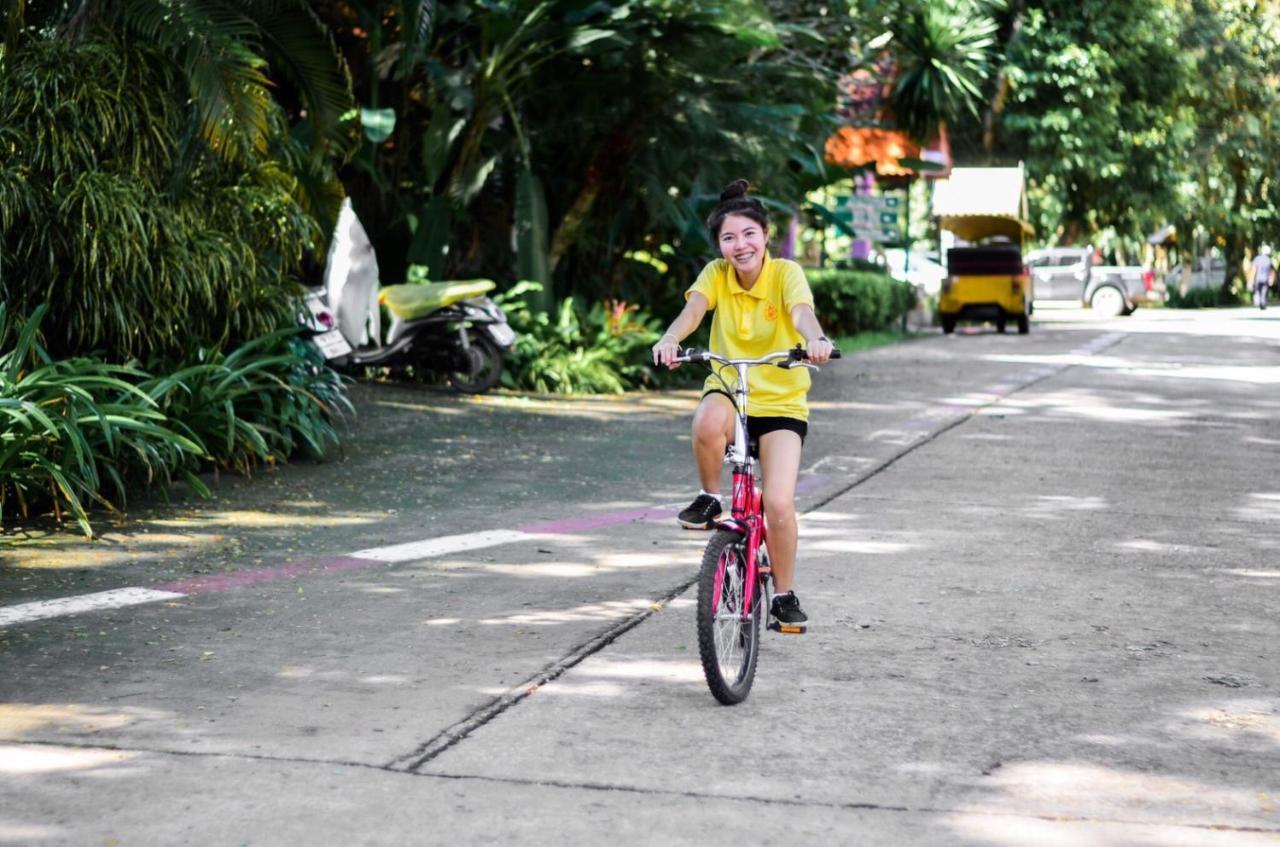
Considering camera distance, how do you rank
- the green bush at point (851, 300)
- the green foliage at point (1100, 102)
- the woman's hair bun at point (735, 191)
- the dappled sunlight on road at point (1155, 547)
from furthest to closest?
the green foliage at point (1100, 102) → the green bush at point (851, 300) → the dappled sunlight on road at point (1155, 547) → the woman's hair bun at point (735, 191)

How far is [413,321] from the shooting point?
16531 millimetres

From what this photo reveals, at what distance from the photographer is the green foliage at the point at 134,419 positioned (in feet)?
29.6

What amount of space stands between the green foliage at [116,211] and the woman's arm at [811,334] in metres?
5.57

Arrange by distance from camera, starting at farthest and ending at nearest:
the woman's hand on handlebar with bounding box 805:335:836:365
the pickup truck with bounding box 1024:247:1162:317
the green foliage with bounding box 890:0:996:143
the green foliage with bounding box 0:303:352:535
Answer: the pickup truck with bounding box 1024:247:1162:317, the green foliage with bounding box 890:0:996:143, the green foliage with bounding box 0:303:352:535, the woman's hand on handlebar with bounding box 805:335:836:365

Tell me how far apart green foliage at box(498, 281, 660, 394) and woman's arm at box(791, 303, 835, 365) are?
11.1 meters

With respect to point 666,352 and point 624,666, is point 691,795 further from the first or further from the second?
point 666,352

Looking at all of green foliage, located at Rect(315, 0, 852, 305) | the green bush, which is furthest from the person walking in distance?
green foliage, located at Rect(315, 0, 852, 305)

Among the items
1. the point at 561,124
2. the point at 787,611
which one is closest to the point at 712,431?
the point at 787,611

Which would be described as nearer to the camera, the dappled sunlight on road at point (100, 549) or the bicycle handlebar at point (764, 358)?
the bicycle handlebar at point (764, 358)

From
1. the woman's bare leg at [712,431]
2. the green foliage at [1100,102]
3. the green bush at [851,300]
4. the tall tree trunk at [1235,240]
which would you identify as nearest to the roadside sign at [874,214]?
the green bush at [851,300]

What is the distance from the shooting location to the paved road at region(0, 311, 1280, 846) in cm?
461

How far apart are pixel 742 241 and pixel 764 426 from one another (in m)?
0.63

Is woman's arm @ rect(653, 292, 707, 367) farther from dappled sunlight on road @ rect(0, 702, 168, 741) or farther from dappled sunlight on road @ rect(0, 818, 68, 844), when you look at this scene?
dappled sunlight on road @ rect(0, 818, 68, 844)

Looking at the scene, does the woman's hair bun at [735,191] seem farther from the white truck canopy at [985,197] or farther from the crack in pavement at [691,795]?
the white truck canopy at [985,197]
